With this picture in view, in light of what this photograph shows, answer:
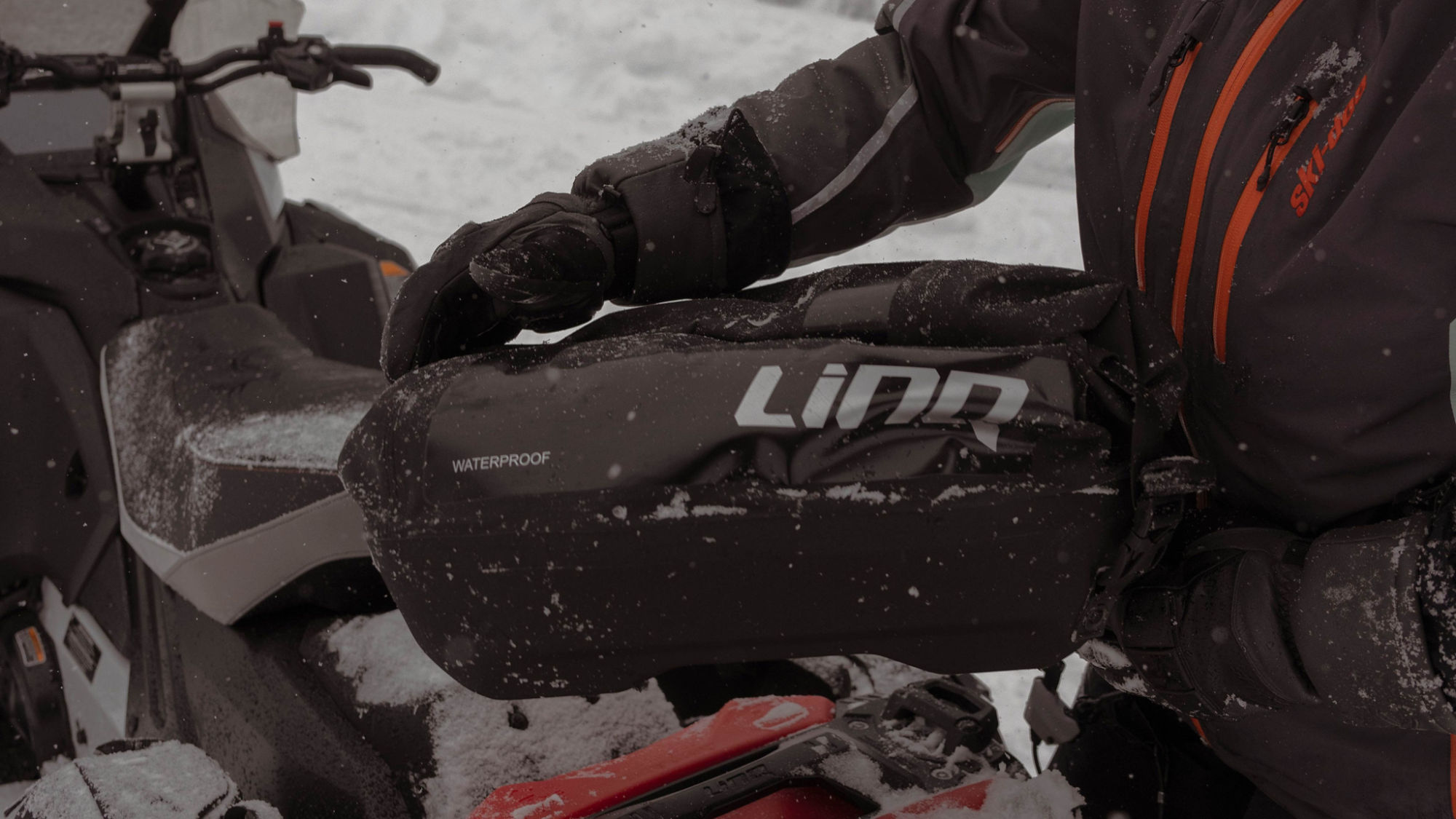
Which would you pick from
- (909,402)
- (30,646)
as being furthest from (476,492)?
(30,646)

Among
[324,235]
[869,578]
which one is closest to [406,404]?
[869,578]

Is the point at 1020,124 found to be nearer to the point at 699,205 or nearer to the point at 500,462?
the point at 699,205

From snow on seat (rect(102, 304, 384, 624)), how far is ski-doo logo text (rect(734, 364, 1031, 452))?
0.68 m

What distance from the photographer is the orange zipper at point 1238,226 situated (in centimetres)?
82

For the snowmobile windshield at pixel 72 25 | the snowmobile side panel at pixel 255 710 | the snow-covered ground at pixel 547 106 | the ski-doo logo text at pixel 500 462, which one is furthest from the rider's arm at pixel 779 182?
the snow-covered ground at pixel 547 106

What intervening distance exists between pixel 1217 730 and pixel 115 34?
6.20 ft

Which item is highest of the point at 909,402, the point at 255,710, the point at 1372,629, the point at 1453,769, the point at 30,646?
the point at 909,402

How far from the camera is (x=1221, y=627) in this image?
0.83 m

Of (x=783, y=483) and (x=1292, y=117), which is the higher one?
(x=1292, y=117)

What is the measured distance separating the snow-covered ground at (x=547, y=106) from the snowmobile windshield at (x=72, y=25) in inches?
66.0

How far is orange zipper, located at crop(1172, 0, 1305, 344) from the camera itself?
2.80 ft

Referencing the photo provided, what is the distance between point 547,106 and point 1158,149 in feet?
13.2

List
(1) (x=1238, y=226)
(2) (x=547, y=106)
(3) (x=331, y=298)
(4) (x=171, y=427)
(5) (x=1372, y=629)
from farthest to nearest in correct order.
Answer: (2) (x=547, y=106), (3) (x=331, y=298), (4) (x=171, y=427), (1) (x=1238, y=226), (5) (x=1372, y=629)

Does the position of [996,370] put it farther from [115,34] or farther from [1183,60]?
[115,34]
